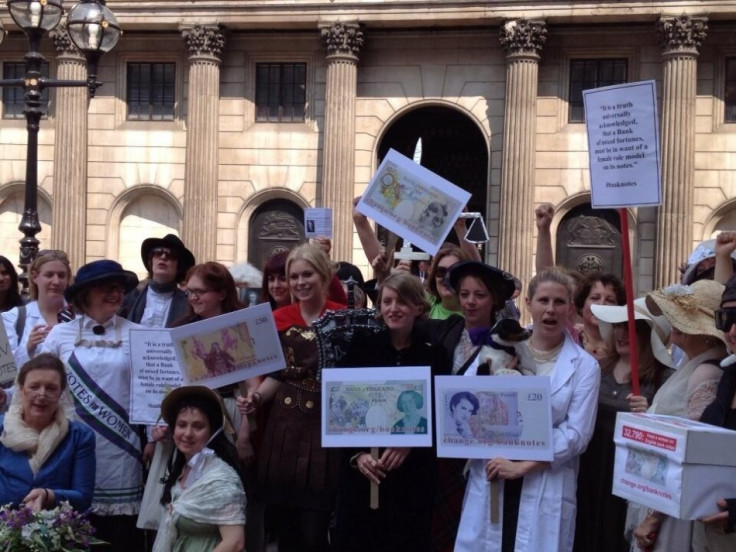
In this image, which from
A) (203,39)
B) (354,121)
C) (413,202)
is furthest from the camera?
(203,39)

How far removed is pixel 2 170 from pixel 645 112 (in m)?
23.6

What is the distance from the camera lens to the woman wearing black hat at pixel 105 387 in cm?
724

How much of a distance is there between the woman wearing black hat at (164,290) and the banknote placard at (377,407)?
257 centimetres

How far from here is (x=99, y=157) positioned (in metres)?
27.0

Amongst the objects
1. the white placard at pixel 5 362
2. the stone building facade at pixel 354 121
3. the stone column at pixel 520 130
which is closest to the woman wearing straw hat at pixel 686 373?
the white placard at pixel 5 362

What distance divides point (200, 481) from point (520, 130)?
19.2 metres

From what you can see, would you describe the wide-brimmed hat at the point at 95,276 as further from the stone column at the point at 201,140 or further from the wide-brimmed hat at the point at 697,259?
the stone column at the point at 201,140

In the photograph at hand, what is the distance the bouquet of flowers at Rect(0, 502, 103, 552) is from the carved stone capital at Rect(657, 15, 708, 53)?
20703 mm

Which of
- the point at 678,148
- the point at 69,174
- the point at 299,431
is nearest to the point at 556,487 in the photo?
the point at 299,431

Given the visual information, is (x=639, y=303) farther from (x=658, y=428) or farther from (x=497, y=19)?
(x=497, y=19)

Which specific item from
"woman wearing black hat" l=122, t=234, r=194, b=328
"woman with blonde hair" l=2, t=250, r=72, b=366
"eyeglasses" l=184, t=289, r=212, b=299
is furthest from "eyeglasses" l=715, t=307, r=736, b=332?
"woman with blonde hair" l=2, t=250, r=72, b=366

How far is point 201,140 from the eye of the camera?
84.7 ft

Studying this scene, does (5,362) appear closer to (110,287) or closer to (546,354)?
(110,287)

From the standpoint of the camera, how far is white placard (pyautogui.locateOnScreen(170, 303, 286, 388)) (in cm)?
694
